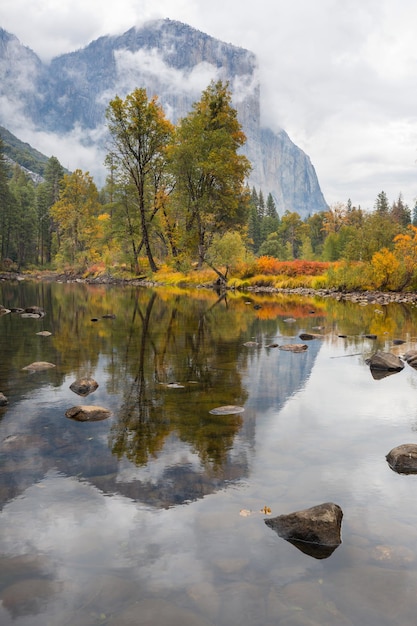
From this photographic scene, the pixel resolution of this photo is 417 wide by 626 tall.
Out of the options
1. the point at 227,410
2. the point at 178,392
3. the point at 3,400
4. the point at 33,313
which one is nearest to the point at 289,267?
the point at 33,313

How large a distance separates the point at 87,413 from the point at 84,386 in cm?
163

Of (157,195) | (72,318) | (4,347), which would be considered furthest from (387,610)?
(157,195)

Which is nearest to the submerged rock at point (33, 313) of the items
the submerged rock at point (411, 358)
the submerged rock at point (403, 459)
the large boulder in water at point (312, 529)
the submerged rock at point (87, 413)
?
the submerged rock at point (87, 413)

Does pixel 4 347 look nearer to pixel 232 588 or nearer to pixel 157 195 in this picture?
pixel 232 588

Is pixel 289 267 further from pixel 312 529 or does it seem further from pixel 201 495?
pixel 312 529

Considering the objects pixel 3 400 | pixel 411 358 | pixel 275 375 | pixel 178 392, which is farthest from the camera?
pixel 411 358

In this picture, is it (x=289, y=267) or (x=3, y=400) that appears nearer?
(x=3, y=400)

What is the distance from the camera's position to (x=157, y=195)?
171 ft

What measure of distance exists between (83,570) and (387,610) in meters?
2.26

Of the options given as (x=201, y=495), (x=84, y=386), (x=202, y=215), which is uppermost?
(x=202, y=215)

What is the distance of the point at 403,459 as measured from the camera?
19.3 feet

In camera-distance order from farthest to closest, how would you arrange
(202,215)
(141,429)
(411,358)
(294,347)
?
1. (202,215)
2. (294,347)
3. (411,358)
4. (141,429)

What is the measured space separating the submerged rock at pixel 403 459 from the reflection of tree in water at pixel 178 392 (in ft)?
6.62

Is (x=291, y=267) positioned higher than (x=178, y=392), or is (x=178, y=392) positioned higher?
(x=291, y=267)
